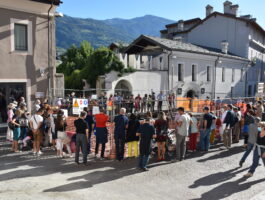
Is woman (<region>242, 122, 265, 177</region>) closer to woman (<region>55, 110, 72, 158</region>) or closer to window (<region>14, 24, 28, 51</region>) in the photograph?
woman (<region>55, 110, 72, 158</region>)

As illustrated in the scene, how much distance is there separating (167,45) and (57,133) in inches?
665

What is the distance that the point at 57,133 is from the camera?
9.24m

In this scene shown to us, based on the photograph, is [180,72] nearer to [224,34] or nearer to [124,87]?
[124,87]

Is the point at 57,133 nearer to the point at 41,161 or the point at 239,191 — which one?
the point at 41,161

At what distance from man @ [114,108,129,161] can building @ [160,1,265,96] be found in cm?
2558

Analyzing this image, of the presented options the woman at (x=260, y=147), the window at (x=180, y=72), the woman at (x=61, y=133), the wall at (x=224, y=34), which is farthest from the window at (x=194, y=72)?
the woman at (x=61, y=133)

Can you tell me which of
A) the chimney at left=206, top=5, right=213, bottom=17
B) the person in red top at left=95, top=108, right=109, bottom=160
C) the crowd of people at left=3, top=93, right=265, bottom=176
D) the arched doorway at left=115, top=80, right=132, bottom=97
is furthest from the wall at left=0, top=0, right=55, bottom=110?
the chimney at left=206, top=5, right=213, bottom=17

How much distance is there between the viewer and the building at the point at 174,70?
22.2 meters

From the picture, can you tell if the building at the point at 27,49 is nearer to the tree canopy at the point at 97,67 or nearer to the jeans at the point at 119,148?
the tree canopy at the point at 97,67

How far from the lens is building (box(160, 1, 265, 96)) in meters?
34.5

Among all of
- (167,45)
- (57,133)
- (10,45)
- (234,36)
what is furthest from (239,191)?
(234,36)

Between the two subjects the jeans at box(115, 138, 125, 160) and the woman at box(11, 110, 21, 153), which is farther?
the woman at box(11, 110, 21, 153)

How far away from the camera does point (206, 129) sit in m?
10.5

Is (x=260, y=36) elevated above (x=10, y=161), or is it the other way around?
(x=260, y=36)
